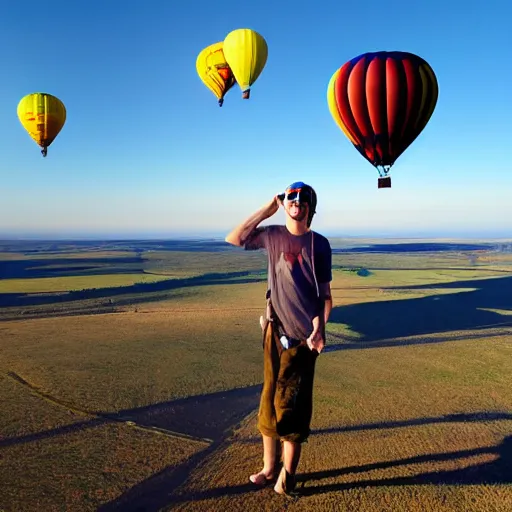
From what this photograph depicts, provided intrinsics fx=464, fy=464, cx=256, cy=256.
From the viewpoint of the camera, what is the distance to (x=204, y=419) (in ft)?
36.7

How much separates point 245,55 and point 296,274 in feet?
49.9

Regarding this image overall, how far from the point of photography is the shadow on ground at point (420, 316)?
2202cm

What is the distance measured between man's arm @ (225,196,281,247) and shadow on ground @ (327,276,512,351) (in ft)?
44.1

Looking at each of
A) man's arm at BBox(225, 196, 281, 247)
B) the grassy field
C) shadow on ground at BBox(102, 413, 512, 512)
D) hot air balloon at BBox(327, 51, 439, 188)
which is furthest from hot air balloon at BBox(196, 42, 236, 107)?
shadow on ground at BBox(102, 413, 512, 512)

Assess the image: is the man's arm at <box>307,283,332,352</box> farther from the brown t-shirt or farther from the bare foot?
the bare foot

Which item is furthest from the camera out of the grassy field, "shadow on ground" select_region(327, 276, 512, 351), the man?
"shadow on ground" select_region(327, 276, 512, 351)

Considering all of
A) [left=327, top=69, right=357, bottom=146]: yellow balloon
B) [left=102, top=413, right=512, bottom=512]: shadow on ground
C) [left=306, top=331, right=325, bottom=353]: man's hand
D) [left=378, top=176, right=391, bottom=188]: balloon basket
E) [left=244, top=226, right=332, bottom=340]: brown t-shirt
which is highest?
[left=327, top=69, right=357, bottom=146]: yellow balloon

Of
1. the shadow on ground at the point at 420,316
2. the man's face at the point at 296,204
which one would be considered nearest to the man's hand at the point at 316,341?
the man's face at the point at 296,204

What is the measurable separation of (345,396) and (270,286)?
7120 millimetres

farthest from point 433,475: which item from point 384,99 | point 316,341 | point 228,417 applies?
point 384,99

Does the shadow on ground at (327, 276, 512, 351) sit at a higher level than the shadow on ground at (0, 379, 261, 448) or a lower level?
lower

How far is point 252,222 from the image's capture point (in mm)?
6500

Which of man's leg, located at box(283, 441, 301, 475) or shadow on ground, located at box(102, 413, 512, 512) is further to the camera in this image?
shadow on ground, located at box(102, 413, 512, 512)

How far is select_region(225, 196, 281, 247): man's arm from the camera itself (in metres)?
6.47
